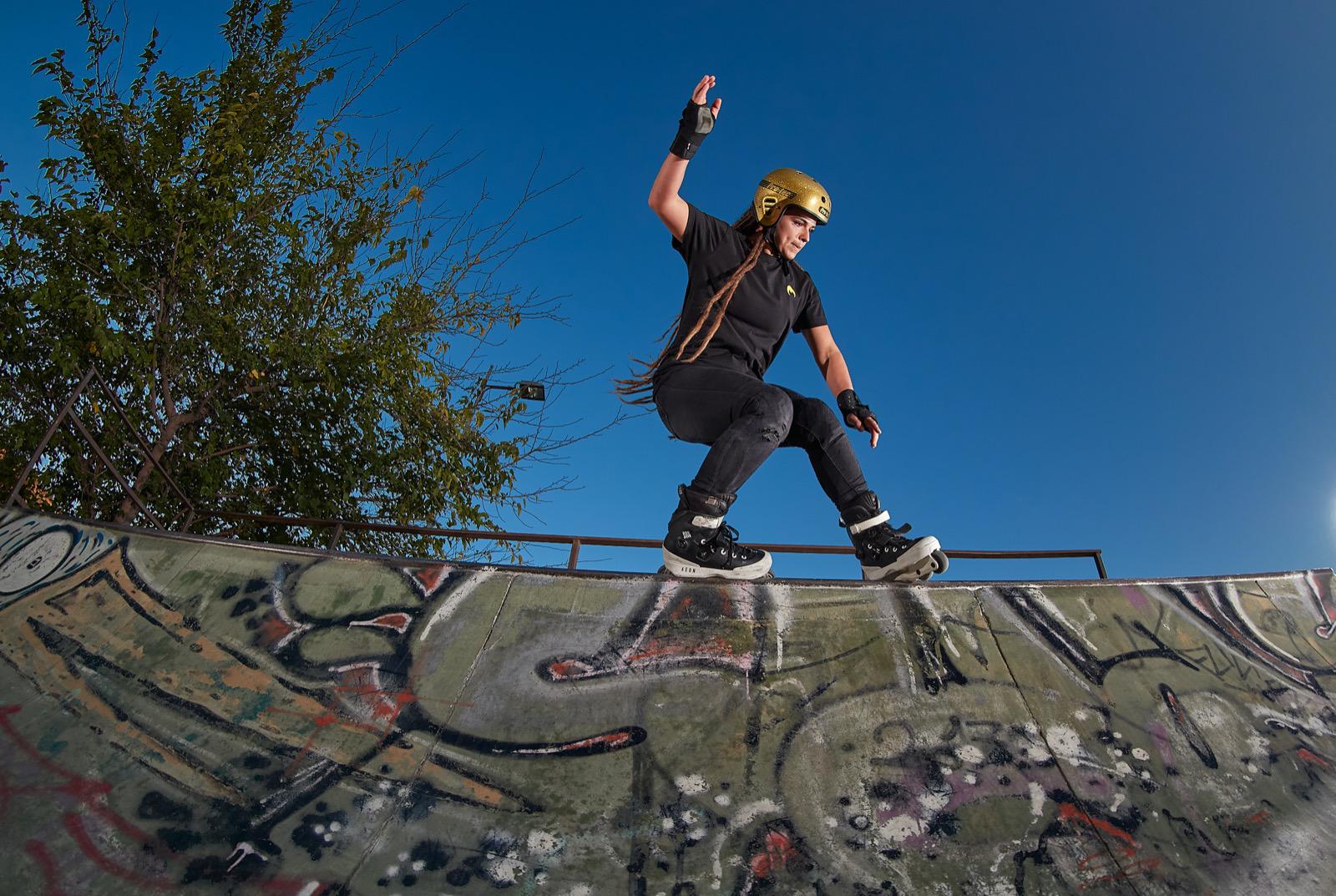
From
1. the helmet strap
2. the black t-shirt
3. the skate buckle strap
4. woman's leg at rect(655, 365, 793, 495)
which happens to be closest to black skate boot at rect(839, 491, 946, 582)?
the skate buckle strap

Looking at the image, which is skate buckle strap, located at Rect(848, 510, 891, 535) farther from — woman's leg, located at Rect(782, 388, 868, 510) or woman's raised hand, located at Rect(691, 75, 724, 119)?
woman's raised hand, located at Rect(691, 75, 724, 119)

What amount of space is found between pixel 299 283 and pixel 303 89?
2.44 m

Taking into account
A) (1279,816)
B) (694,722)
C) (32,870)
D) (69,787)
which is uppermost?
(694,722)

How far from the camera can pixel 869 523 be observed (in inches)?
→ 138

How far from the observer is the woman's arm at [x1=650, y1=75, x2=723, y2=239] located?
130 inches

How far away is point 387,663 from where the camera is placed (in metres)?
2.76

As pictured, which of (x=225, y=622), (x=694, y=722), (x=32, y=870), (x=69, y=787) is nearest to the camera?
(x=32, y=870)

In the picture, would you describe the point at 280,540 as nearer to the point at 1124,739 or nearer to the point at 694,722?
the point at 694,722

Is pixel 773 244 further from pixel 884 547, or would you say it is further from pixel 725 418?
pixel 884 547

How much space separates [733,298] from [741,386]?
0.55 m

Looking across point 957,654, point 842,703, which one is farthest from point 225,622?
point 957,654

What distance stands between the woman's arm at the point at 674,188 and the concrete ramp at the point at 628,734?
1740 mm

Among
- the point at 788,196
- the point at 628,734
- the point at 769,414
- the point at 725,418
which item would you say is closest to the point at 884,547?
the point at 769,414

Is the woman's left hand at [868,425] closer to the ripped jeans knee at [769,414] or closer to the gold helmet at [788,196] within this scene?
the ripped jeans knee at [769,414]
